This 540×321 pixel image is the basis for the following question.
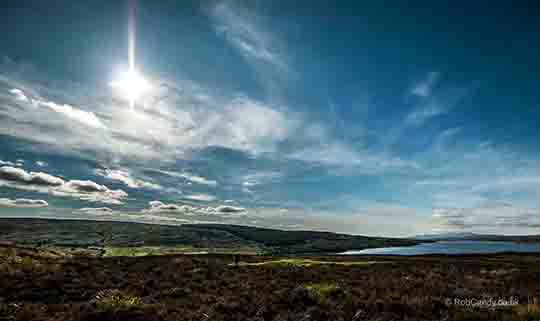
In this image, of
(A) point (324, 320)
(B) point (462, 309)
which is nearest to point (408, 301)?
(B) point (462, 309)

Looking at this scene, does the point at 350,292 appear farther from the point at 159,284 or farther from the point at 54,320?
the point at 54,320

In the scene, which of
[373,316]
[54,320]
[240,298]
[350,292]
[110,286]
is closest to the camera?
[54,320]

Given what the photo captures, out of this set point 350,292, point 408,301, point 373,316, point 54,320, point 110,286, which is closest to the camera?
point 54,320

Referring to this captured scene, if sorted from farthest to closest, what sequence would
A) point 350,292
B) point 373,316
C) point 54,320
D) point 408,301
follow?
point 350,292 → point 408,301 → point 373,316 → point 54,320

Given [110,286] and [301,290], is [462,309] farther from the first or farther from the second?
[110,286]

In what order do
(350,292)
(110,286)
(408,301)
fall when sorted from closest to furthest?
(408,301)
(350,292)
(110,286)

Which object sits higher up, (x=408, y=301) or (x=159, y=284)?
(x=408, y=301)

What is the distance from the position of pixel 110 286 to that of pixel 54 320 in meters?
7.04

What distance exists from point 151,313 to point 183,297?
3363mm

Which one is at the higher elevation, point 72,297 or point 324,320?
point 324,320

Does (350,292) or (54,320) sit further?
(350,292)

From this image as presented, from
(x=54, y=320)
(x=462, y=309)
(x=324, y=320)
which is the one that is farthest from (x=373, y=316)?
(x=54, y=320)

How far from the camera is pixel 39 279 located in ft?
53.0

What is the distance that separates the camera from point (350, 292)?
44.2ft
